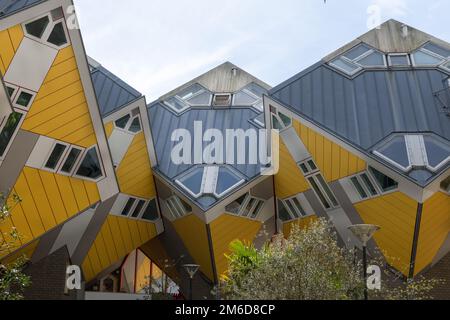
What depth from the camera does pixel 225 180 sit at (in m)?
21.6

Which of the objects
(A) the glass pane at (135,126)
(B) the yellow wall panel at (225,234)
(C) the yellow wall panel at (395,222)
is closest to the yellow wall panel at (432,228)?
(C) the yellow wall panel at (395,222)

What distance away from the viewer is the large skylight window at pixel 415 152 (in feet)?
57.0

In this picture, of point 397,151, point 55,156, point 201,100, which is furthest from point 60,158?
point 201,100

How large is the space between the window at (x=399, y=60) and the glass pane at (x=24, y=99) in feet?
48.3

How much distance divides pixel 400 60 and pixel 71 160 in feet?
47.3

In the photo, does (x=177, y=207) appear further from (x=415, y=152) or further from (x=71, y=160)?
(x=415, y=152)

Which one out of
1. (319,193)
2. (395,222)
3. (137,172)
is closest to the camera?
(395,222)

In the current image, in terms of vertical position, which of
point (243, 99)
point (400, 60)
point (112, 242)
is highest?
point (243, 99)

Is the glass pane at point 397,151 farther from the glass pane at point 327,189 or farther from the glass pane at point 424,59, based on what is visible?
the glass pane at point 424,59
